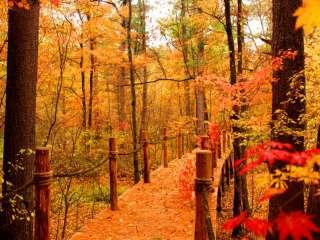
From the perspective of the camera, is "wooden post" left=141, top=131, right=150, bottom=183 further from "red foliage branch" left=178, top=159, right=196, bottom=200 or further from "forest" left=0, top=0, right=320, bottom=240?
"red foliage branch" left=178, top=159, right=196, bottom=200

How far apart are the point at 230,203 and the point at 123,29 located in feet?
27.9

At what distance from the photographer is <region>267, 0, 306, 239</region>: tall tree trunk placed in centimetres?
550

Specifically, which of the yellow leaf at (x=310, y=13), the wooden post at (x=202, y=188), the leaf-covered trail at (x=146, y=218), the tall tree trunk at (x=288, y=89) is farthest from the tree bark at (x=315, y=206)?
the yellow leaf at (x=310, y=13)

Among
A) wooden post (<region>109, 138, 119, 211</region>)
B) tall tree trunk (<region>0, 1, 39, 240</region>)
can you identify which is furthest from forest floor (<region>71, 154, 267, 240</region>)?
tall tree trunk (<region>0, 1, 39, 240</region>)

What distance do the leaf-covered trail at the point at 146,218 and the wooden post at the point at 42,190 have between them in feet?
5.56

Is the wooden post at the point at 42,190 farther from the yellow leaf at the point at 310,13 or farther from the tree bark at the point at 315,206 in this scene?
the yellow leaf at the point at 310,13

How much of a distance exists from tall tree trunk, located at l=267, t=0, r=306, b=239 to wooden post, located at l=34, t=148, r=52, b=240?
2815 mm

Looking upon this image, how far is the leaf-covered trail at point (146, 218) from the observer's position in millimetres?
6434

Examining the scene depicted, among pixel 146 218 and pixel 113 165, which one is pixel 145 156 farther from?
pixel 146 218

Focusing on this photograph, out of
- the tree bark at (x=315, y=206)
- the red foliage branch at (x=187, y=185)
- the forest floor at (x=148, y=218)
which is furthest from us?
the red foliage branch at (x=187, y=185)

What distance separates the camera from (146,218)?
7.35m

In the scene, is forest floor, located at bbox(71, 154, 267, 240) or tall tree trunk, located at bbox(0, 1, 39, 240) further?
forest floor, located at bbox(71, 154, 267, 240)

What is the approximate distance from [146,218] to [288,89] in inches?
131

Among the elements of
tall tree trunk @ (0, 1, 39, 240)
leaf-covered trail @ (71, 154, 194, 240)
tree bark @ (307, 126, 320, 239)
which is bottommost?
leaf-covered trail @ (71, 154, 194, 240)
